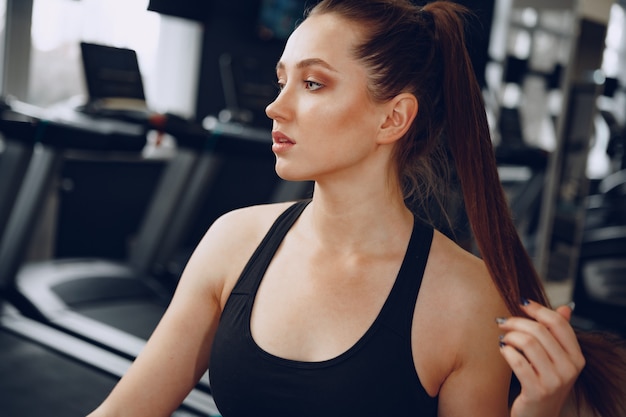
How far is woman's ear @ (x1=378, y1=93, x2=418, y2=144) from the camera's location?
1133 millimetres

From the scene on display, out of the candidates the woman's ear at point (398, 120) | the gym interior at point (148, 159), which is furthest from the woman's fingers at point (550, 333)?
the gym interior at point (148, 159)

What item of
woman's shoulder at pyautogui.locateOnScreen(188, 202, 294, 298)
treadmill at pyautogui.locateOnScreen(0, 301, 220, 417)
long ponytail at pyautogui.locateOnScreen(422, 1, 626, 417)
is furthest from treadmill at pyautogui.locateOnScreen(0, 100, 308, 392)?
long ponytail at pyautogui.locateOnScreen(422, 1, 626, 417)

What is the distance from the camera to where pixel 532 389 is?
0.91 metres

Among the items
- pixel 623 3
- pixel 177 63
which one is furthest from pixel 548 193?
pixel 623 3

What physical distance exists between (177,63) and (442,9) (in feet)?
12.7

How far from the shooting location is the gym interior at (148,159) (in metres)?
2.90

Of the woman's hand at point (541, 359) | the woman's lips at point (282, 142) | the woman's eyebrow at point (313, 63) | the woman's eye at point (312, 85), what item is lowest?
the woman's hand at point (541, 359)

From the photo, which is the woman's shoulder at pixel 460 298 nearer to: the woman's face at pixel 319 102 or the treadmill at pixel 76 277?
the woman's face at pixel 319 102

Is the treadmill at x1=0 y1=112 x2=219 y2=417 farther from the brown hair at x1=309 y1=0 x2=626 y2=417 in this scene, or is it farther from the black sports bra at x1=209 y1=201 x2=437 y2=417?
the brown hair at x1=309 y1=0 x2=626 y2=417

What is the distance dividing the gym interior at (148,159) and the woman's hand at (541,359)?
4.73ft

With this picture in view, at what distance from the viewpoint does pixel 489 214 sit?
A: 107cm

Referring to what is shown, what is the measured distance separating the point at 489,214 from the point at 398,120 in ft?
0.70

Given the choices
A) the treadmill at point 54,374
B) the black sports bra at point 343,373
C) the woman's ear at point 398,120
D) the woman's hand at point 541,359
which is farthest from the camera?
the treadmill at point 54,374

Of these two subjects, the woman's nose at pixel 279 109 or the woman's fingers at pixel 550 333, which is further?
the woman's nose at pixel 279 109
